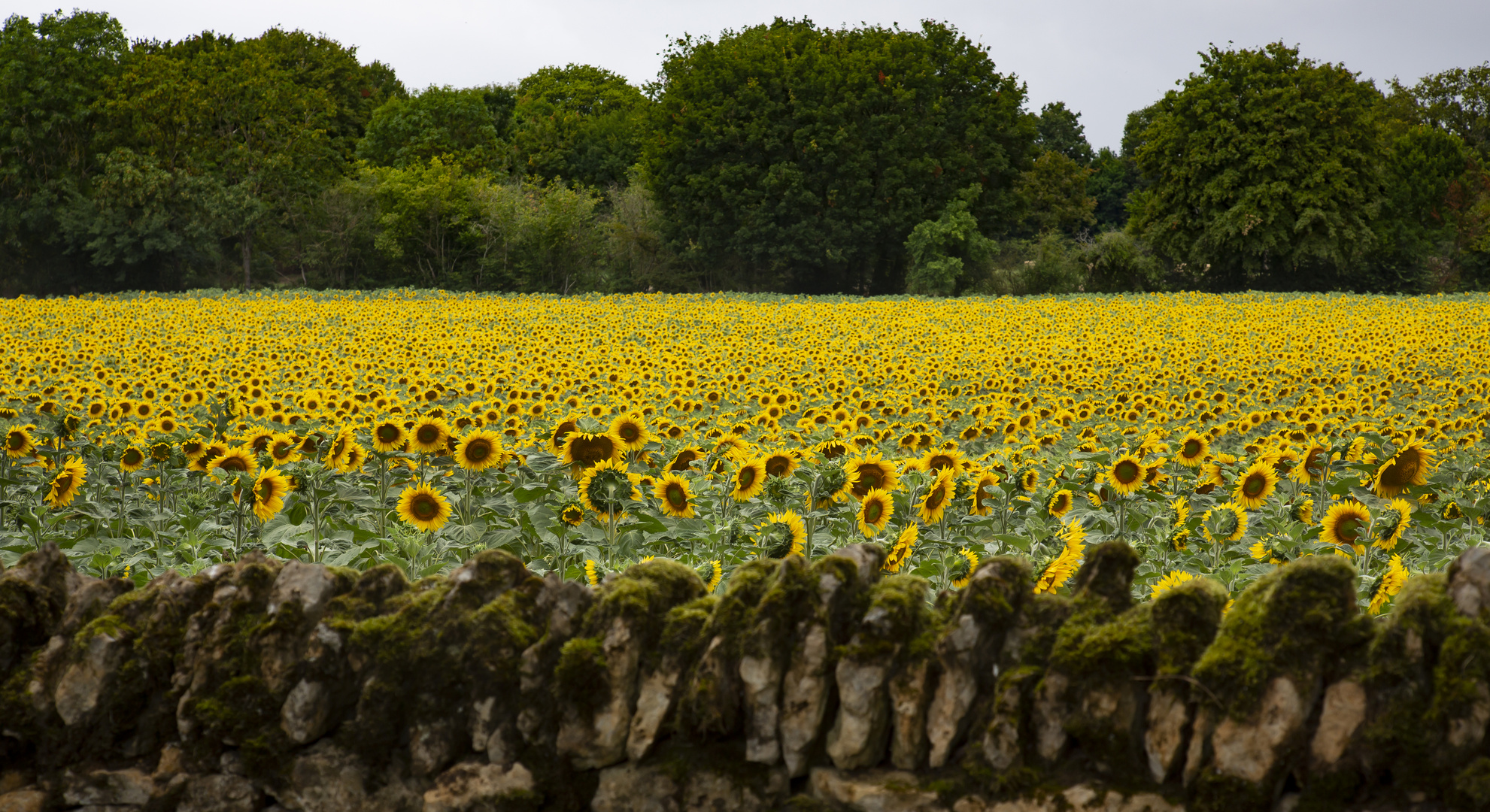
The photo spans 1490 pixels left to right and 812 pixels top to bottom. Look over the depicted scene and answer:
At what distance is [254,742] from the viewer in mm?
2623

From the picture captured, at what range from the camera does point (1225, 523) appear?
4.66 m

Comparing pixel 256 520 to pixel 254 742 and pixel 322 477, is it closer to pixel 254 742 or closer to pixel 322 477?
pixel 322 477

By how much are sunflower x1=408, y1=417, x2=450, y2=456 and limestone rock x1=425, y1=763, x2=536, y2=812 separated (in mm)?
3006

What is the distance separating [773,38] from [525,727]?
54574mm

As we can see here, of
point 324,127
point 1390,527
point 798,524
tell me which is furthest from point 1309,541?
point 324,127

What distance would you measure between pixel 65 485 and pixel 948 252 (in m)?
46.6

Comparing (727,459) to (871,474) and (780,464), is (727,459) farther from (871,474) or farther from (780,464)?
(871,474)

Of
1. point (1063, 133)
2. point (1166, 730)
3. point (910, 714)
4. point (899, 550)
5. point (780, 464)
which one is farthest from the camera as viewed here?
point (1063, 133)

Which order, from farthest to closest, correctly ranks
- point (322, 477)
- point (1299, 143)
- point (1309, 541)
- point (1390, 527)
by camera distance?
Result: point (1299, 143) < point (322, 477) < point (1309, 541) < point (1390, 527)

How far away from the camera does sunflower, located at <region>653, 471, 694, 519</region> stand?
4.71 m

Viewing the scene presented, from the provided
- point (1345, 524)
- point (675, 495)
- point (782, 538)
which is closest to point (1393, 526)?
point (1345, 524)

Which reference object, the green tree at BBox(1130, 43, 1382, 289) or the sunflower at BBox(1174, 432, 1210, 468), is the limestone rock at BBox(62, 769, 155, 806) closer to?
the sunflower at BBox(1174, 432, 1210, 468)

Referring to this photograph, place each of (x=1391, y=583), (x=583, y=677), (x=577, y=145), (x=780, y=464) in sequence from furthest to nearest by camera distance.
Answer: (x=577, y=145) → (x=780, y=464) → (x=1391, y=583) → (x=583, y=677)

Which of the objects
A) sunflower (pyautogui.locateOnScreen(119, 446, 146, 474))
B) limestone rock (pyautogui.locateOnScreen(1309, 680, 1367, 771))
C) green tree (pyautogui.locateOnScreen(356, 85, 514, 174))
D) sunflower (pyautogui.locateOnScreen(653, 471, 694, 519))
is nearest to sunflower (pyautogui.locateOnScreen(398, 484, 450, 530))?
sunflower (pyautogui.locateOnScreen(653, 471, 694, 519))
